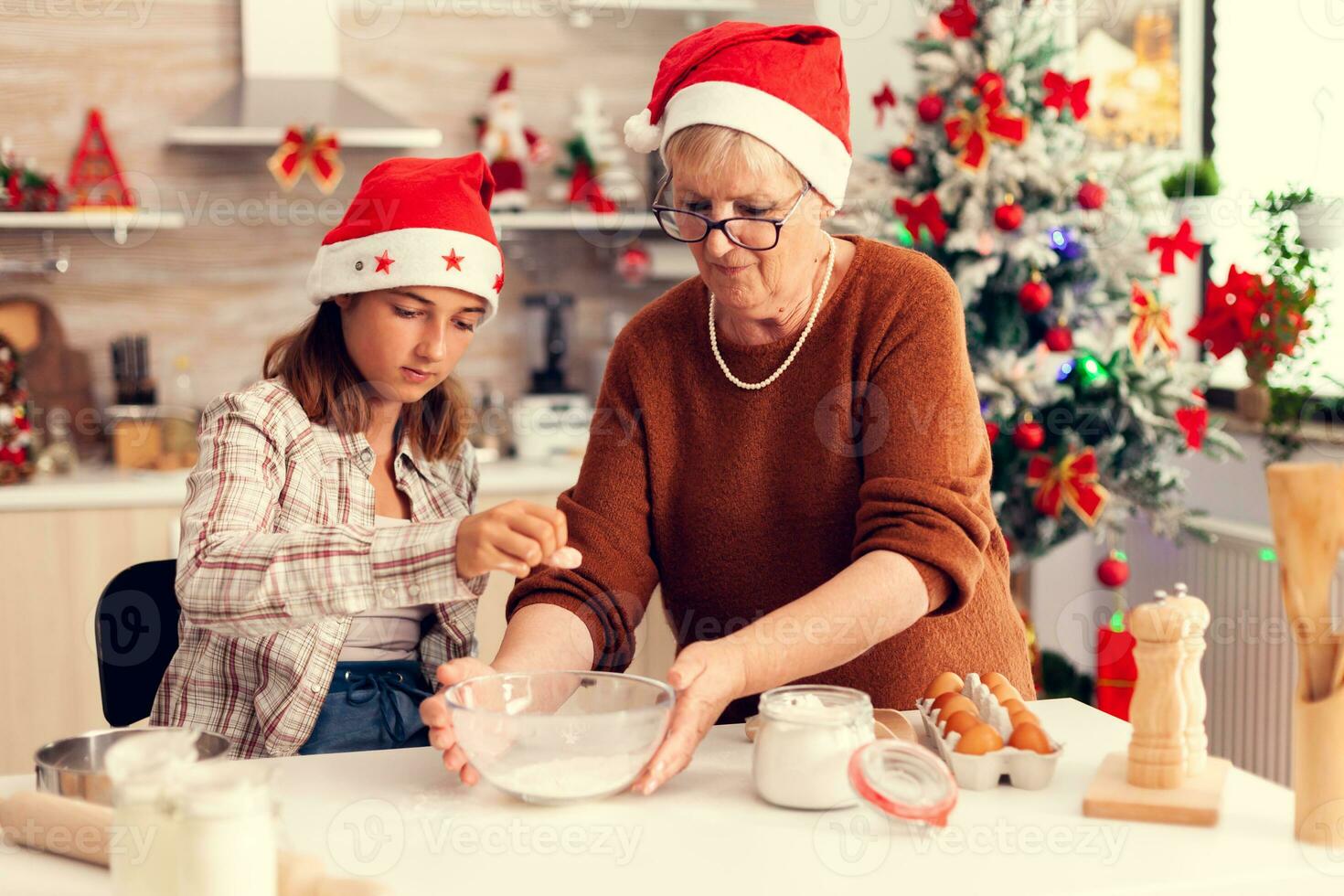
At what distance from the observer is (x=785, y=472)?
1473 millimetres

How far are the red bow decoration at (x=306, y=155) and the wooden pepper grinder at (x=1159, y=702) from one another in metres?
2.77

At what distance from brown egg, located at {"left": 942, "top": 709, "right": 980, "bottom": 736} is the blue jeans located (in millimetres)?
692

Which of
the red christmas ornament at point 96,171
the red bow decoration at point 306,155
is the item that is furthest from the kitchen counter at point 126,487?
the red bow decoration at point 306,155

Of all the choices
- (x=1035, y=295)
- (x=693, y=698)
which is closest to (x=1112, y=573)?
(x=1035, y=295)

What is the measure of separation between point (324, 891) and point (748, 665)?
1.50 feet

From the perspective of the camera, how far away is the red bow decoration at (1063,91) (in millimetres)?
2770

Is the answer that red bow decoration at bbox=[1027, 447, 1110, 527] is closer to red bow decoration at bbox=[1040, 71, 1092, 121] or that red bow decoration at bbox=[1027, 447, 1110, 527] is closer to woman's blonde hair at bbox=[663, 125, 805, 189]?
red bow decoration at bbox=[1040, 71, 1092, 121]

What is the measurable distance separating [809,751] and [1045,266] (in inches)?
79.1

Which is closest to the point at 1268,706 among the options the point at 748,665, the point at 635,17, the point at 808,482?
the point at 808,482

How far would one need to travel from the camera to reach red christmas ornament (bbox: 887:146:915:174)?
2.84 meters
